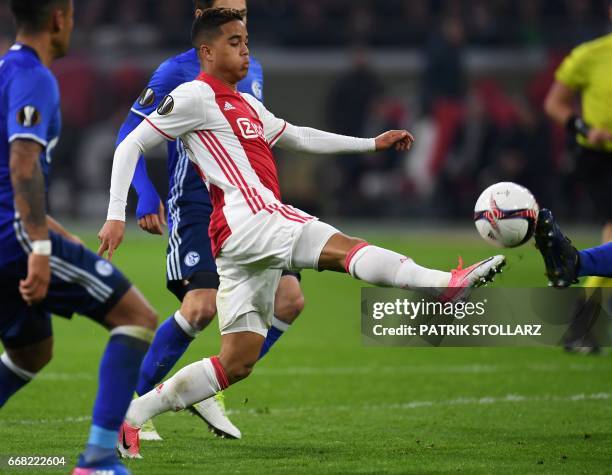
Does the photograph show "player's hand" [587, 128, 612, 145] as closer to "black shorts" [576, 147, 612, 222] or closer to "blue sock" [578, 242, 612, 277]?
"black shorts" [576, 147, 612, 222]

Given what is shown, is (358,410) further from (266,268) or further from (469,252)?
(469,252)

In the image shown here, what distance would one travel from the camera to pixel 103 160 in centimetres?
2414

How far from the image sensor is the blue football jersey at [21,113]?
15.4 feet

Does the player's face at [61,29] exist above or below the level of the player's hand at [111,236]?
above

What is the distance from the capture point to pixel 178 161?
708 cm

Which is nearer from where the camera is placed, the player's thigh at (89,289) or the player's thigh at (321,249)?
the player's thigh at (89,289)

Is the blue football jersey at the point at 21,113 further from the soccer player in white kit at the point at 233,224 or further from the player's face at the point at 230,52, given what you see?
the player's face at the point at 230,52

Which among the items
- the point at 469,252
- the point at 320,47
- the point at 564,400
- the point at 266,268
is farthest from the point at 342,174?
the point at 266,268

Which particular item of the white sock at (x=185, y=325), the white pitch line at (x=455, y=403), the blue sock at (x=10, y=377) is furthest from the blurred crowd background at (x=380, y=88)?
the blue sock at (x=10, y=377)

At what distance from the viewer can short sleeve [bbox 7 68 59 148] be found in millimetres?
4672

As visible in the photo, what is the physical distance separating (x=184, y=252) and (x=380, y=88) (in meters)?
16.2

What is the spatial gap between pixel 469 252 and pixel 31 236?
13807 mm

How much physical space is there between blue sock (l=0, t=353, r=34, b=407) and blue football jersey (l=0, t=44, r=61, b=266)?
709 millimetres

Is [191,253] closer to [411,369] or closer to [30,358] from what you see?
[30,358]
